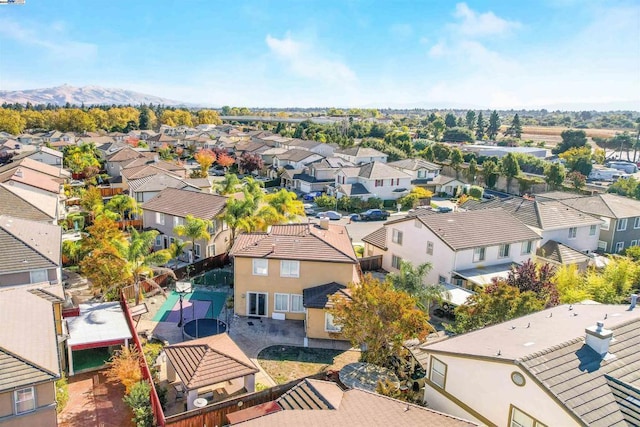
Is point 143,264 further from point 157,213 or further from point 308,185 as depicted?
point 308,185

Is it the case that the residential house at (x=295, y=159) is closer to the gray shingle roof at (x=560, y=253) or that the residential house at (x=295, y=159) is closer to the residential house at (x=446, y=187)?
the residential house at (x=446, y=187)

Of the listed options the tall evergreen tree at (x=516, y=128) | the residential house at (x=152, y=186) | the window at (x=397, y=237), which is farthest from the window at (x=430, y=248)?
the tall evergreen tree at (x=516, y=128)

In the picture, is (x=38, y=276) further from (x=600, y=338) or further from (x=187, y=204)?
(x=600, y=338)

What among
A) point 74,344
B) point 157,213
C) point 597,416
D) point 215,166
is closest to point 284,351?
point 74,344

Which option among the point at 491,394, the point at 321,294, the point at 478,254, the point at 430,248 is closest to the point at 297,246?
the point at 321,294

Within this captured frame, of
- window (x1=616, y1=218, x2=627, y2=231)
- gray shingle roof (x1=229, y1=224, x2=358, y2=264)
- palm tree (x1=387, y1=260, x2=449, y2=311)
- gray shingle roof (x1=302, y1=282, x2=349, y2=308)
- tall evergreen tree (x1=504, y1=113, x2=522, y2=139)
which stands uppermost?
tall evergreen tree (x1=504, y1=113, x2=522, y2=139)

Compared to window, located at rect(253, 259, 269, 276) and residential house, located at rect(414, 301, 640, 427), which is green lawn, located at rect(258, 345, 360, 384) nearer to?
window, located at rect(253, 259, 269, 276)

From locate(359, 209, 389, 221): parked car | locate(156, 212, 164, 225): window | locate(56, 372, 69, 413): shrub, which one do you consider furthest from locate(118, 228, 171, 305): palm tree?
locate(359, 209, 389, 221): parked car
